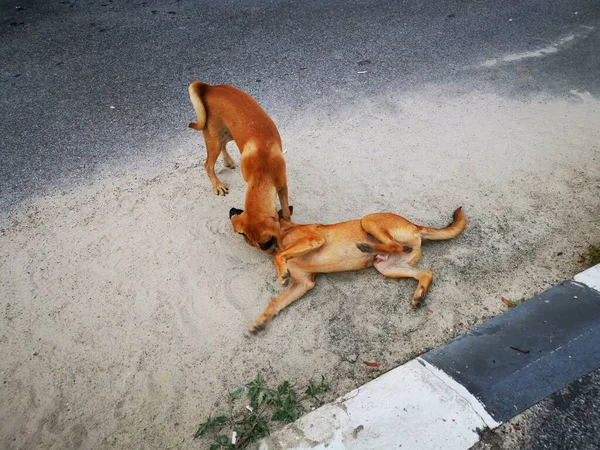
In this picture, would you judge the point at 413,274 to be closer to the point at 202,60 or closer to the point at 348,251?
the point at 348,251

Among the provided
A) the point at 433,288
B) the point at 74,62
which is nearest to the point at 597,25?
the point at 433,288

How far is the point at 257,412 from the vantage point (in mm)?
2928

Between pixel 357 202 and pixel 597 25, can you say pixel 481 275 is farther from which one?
pixel 597 25

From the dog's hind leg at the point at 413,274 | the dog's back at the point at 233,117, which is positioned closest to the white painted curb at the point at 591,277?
the dog's hind leg at the point at 413,274

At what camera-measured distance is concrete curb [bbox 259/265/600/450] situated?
8.32ft

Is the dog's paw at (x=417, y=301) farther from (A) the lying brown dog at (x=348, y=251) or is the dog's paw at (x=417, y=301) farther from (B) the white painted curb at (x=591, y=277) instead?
(B) the white painted curb at (x=591, y=277)

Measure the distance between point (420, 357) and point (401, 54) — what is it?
4.75 meters

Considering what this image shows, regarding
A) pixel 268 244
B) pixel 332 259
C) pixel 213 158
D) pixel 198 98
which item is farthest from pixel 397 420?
pixel 198 98

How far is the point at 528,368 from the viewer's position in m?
2.79

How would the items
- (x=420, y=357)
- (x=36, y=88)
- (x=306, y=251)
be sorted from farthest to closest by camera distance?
(x=36, y=88), (x=306, y=251), (x=420, y=357)

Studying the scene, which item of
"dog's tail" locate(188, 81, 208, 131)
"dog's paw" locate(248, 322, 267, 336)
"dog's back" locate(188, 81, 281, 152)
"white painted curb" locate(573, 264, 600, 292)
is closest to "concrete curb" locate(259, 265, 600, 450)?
"white painted curb" locate(573, 264, 600, 292)

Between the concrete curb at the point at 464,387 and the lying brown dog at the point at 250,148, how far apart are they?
1.38 meters

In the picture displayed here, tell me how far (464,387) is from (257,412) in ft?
4.01

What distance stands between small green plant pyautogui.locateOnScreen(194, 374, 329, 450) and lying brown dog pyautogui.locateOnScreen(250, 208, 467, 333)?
630 millimetres
